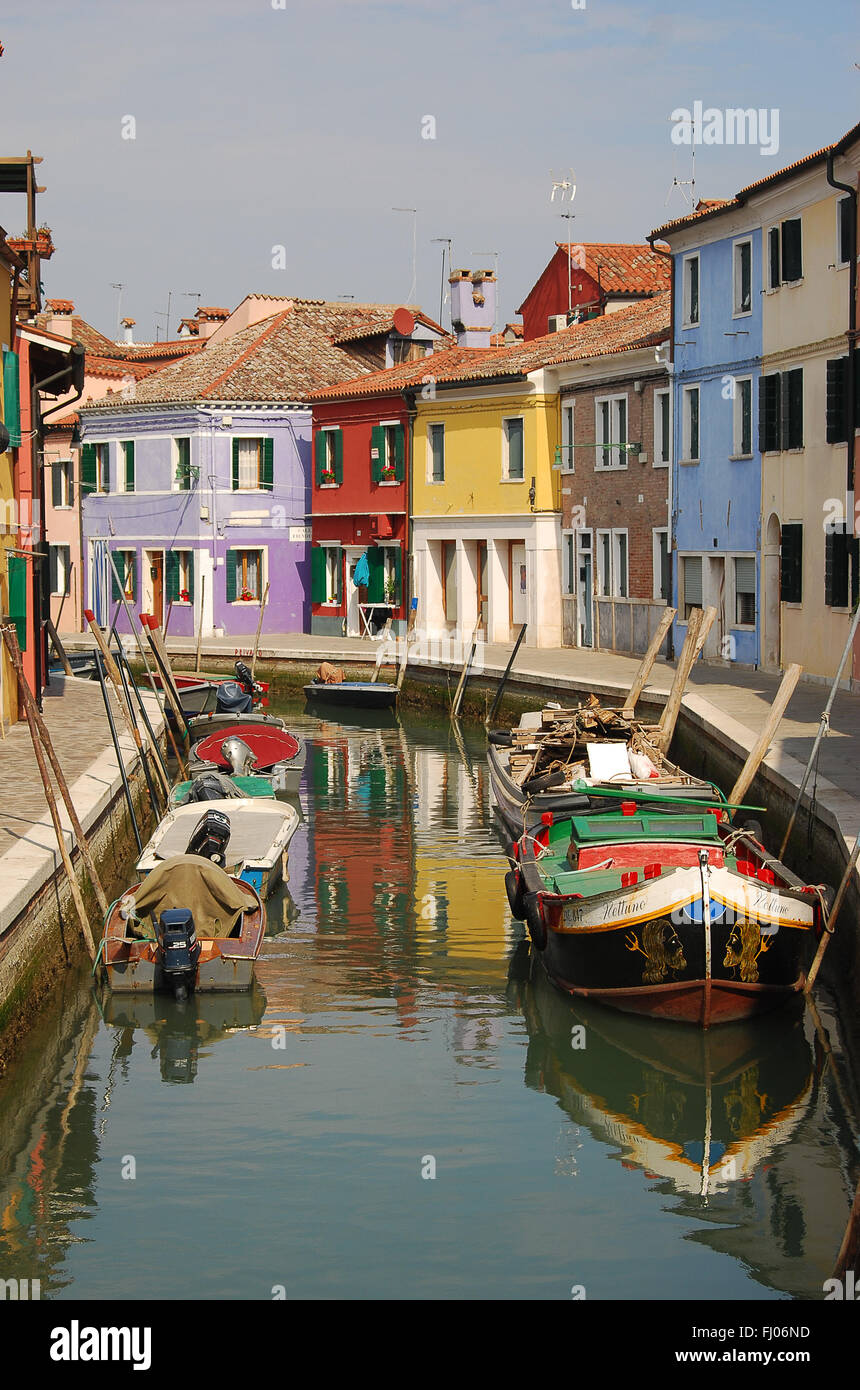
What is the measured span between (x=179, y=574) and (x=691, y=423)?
57.2 ft

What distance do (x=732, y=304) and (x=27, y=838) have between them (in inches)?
789

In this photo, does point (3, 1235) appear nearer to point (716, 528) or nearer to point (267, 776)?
point (267, 776)

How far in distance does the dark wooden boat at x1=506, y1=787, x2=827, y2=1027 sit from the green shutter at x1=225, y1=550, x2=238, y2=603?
103 feet

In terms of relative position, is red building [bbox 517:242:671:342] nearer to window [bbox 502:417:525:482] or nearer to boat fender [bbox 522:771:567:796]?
window [bbox 502:417:525:482]

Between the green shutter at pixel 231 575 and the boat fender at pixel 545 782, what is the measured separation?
2724 centimetres

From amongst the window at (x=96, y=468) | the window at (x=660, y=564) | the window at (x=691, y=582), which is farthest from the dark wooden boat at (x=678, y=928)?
the window at (x=96, y=468)

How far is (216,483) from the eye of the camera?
4525 centimetres

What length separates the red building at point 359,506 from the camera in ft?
141

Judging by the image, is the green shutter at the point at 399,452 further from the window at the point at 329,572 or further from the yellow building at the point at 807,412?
the yellow building at the point at 807,412

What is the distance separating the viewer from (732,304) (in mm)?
30766

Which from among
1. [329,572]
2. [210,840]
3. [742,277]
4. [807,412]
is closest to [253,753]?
[210,840]

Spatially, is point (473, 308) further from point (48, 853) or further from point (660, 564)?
point (48, 853)
